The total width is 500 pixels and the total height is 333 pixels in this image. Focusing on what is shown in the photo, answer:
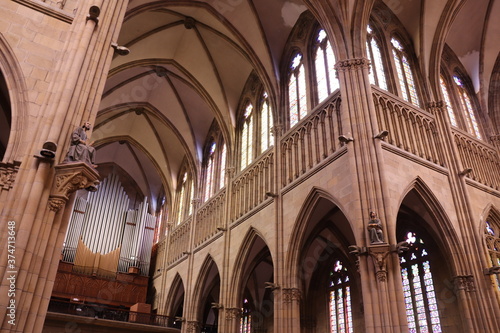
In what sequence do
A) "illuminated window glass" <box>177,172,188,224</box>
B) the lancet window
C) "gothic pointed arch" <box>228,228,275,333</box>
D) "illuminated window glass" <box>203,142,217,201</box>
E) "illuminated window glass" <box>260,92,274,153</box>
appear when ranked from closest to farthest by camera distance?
"gothic pointed arch" <box>228,228,275,333</box> → "illuminated window glass" <box>260,92,274,153</box> → the lancet window → "illuminated window glass" <box>203,142,217,201</box> → "illuminated window glass" <box>177,172,188,224</box>

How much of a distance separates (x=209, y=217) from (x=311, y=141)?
728cm

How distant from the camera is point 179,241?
20.7 metres

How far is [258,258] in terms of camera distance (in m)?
15.1

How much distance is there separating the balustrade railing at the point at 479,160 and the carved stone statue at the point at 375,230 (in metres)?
5.48

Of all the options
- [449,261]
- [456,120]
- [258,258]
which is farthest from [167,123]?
[449,261]

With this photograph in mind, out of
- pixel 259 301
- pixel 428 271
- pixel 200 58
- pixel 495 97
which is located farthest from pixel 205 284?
pixel 495 97

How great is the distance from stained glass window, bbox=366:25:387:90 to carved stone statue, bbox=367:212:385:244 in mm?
4984

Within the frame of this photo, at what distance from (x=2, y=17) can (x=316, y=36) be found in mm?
10360

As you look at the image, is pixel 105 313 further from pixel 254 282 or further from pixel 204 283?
pixel 254 282

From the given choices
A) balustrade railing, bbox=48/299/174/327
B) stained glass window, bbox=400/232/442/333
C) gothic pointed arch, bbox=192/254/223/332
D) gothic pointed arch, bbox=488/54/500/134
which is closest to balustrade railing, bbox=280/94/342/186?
stained glass window, bbox=400/232/442/333

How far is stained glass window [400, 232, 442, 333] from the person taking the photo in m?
11.4

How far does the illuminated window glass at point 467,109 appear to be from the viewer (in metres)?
15.0

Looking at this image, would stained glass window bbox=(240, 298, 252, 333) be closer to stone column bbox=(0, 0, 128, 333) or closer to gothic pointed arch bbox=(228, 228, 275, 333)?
gothic pointed arch bbox=(228, 228, 275, 333)

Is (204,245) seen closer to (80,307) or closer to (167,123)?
(80,307)
